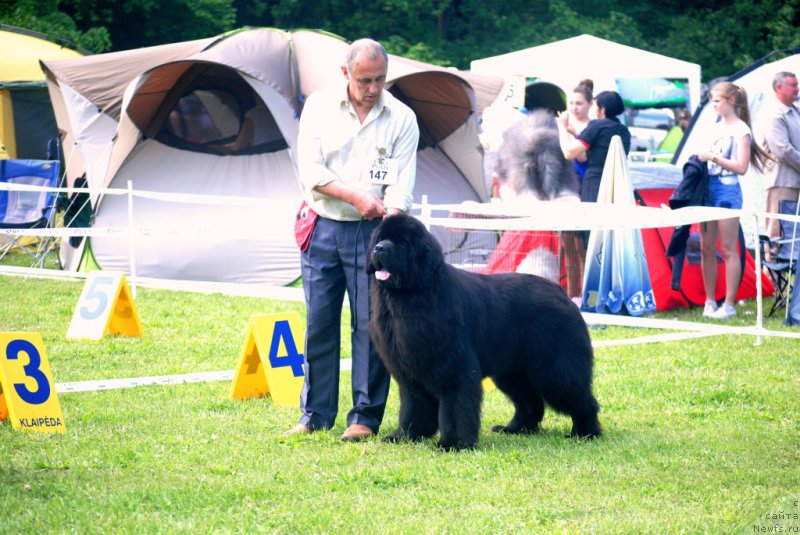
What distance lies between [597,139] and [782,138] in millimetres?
1923

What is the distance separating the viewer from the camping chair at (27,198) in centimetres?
1244

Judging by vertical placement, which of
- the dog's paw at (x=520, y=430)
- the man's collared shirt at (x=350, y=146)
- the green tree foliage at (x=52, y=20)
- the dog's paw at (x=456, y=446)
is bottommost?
the dog's paw at (x=520, y=430)

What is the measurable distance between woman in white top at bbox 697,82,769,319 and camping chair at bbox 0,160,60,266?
296 inches

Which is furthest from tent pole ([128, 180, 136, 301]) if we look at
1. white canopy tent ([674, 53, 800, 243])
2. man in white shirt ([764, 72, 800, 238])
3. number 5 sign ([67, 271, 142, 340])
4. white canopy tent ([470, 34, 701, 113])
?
white canopy tent ([470, 34, 701, 113])

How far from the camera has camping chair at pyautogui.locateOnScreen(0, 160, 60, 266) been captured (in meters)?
12.4

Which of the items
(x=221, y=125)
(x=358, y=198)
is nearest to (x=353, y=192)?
(x=358, y=198)

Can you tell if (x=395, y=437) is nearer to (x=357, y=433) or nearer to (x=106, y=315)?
(x=357, y=433)

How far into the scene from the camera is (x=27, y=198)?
12828mm

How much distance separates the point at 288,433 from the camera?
506 cm

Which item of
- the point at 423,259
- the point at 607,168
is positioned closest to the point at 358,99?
the point at 423,259

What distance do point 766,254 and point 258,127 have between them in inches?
223

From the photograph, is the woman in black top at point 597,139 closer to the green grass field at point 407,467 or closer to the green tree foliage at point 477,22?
the green grass field at point 407,467

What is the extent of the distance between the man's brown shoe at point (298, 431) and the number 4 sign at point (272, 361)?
0.65m

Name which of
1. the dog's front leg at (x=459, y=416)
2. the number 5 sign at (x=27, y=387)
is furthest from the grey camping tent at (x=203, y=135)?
the dog's front leg at (x=459, y=416)
